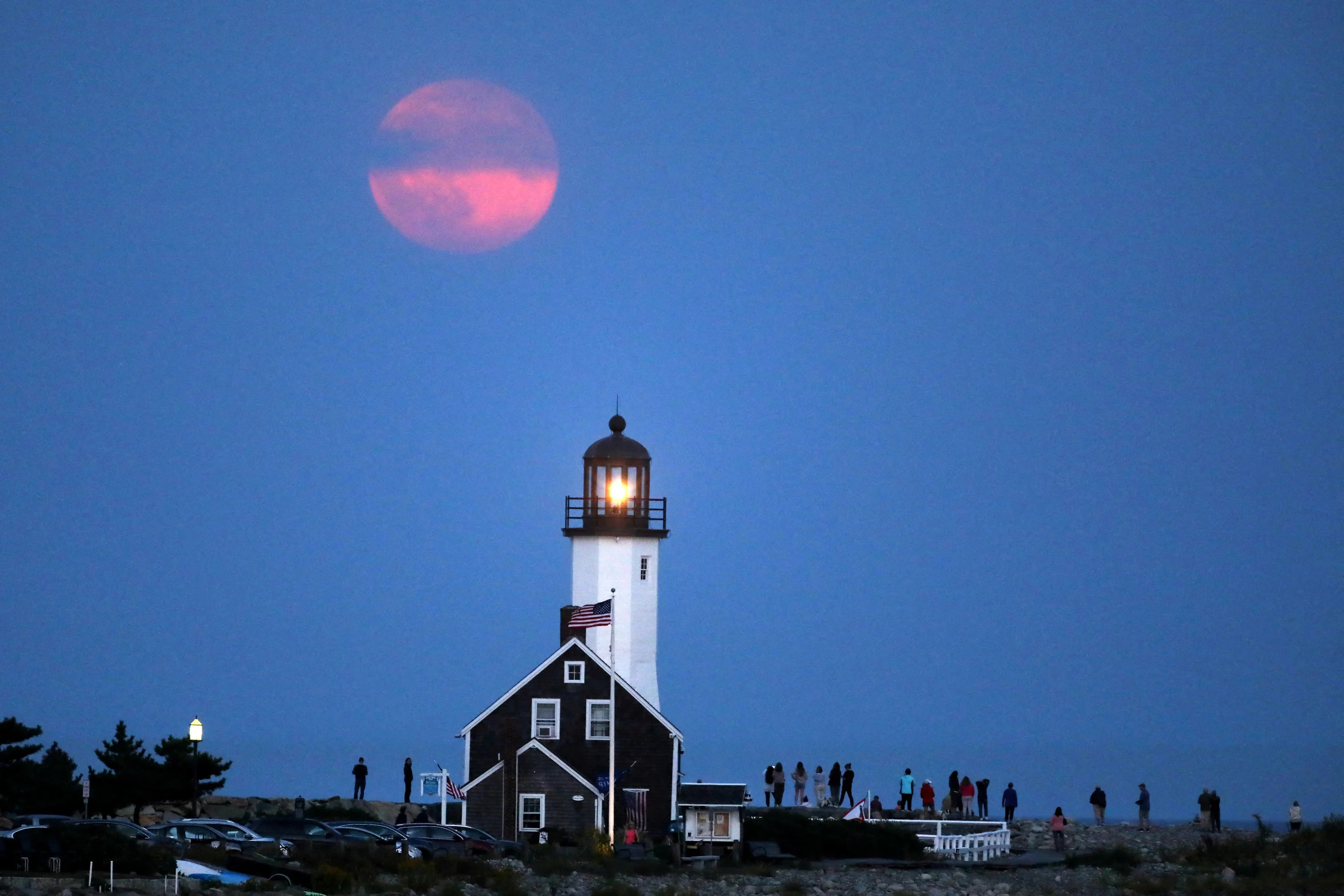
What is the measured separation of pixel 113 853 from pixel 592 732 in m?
18.9

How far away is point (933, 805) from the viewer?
60.0 m

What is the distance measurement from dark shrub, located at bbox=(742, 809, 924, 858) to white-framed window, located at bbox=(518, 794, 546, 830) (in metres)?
5.47

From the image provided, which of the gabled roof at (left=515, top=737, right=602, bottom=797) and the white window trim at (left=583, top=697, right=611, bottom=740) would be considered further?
the white window trim at (left=583, top=697, right=611, bottom=740)

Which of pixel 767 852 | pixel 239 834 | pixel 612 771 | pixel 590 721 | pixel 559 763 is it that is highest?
pixel 590 721

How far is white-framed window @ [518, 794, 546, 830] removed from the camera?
49062 mm

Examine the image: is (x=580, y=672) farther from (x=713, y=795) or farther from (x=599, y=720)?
(x=713, y=795)

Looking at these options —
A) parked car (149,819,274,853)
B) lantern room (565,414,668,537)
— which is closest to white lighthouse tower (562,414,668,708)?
lantern room (565,414,668,537)

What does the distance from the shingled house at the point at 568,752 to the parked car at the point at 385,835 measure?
25.8 ft

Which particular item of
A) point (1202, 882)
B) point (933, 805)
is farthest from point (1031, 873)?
point (933, 805)

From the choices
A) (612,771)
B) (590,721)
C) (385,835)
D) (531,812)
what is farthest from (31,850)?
(590,721)

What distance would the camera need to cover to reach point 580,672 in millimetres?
50750

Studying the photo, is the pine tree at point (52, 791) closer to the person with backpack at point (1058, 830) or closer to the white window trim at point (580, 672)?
the white window trim at point (580, 672)

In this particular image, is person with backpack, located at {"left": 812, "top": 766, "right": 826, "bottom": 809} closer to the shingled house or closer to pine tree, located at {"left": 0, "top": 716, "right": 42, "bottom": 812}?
the shingled house

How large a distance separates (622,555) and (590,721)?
844 cm
